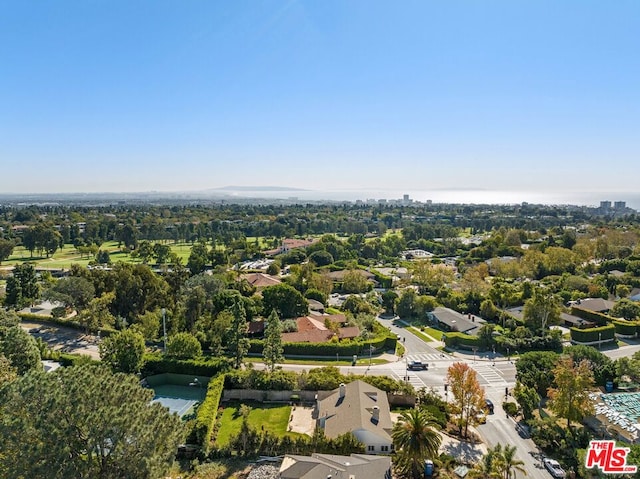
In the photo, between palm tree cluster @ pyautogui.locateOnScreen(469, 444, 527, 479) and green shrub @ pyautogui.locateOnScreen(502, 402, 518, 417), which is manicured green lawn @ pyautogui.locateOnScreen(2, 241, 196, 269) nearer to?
green shrub @ pyautogui.locateOnScreen(502, 402, 518, 417)

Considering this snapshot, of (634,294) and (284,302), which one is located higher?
(284,302)

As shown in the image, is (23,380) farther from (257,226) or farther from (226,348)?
(257,226)

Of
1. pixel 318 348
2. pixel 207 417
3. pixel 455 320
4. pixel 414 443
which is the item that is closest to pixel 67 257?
pixel 318 348

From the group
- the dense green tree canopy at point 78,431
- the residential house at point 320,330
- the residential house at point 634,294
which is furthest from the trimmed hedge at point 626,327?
the dense green tree canopy at point 78,431

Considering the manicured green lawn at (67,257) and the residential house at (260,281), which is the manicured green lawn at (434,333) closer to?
the residential house at (260,281)

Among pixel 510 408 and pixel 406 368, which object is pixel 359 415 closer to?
pixel 510 408
